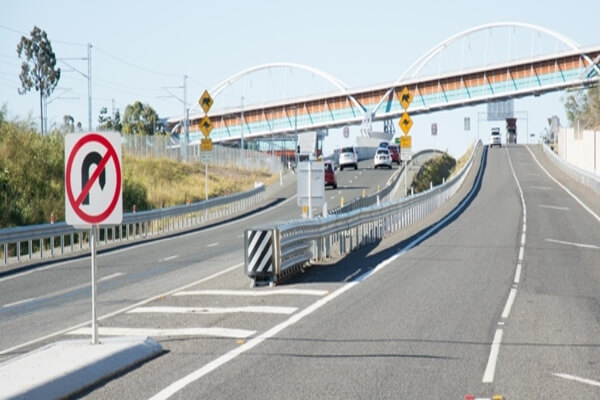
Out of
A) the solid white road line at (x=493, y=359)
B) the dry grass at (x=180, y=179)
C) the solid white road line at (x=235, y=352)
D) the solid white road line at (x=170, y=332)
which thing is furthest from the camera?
the dry grass at (x=180, y=179)

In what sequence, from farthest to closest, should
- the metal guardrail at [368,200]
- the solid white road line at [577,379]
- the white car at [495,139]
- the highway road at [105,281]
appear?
the white car at [495,139] < the metal guardrail at [368,200] < the highway road at [105,281] < the solid white road line at [577,379]

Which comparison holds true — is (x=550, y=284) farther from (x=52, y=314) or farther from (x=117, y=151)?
(x=117, y=151)

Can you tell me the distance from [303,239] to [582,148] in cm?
6606

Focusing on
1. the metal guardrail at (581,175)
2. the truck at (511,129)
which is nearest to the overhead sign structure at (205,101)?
the metal guardrail at (581,175)

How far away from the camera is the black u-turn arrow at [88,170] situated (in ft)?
34.1

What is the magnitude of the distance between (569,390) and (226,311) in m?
6.58

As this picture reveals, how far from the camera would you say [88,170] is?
1041 cm

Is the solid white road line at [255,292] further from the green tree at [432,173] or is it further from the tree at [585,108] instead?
the tree at [585,108]

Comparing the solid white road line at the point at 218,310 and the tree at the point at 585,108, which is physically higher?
the tree at the point at 585,108

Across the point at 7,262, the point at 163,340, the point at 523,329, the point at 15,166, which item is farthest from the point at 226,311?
the point at 15,166

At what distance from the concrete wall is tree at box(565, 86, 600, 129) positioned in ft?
6.41

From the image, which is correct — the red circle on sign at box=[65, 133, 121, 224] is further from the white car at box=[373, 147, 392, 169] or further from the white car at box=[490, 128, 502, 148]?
the white car at box=[490, 128, 502, 148]

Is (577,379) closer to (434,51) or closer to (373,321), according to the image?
(373,321)

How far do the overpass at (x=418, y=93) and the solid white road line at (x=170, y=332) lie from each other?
97.6 m
